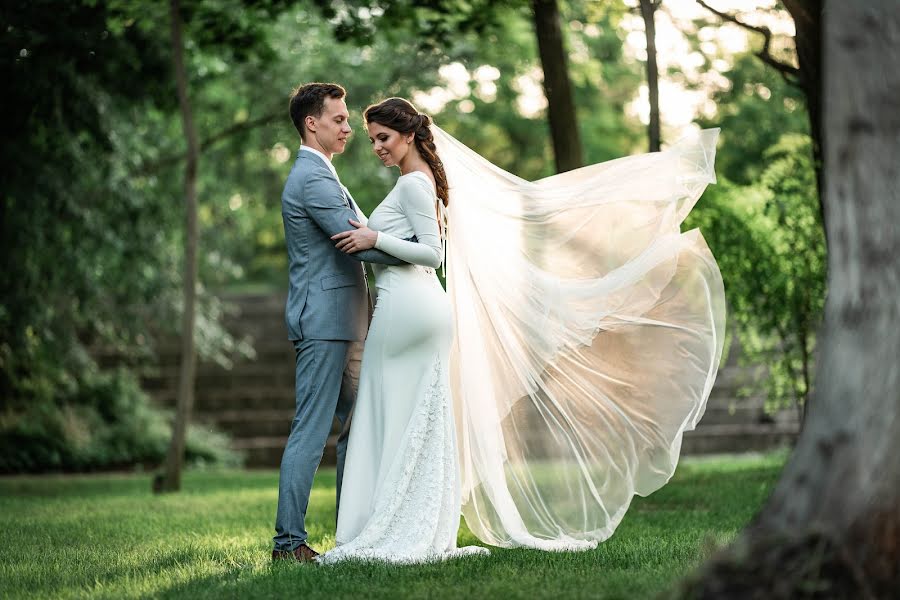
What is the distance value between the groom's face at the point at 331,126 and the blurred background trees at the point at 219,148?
4.12 m

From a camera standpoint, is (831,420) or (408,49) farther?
(408,49)

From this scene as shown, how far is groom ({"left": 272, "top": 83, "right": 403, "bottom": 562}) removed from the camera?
5676 millimetres

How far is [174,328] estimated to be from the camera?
14.8 metres

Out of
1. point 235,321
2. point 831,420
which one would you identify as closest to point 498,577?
point 831,420

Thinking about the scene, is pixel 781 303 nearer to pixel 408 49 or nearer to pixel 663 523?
→ pixel 663 523

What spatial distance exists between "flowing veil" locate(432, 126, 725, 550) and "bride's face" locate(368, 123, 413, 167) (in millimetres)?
460

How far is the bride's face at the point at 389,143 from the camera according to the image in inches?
224

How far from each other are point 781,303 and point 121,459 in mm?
9403

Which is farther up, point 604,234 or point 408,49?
point 408,49

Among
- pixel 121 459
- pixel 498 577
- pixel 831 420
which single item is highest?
pixel 831 420

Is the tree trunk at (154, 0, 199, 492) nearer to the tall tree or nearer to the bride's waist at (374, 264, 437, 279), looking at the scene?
the tall tree

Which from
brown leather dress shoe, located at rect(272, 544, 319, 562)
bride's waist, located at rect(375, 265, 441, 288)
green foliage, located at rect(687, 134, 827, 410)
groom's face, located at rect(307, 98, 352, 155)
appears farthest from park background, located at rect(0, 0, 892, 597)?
groom's face, located at rect(307, 98, 352, 155)

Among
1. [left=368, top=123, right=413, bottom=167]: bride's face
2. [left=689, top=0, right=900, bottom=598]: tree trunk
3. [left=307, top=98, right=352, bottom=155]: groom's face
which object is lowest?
[left=689, top=0, right=900, bottom=598]: tree trunk

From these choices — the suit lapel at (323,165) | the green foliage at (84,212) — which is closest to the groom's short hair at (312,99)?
the suit lapel at (323,165)
